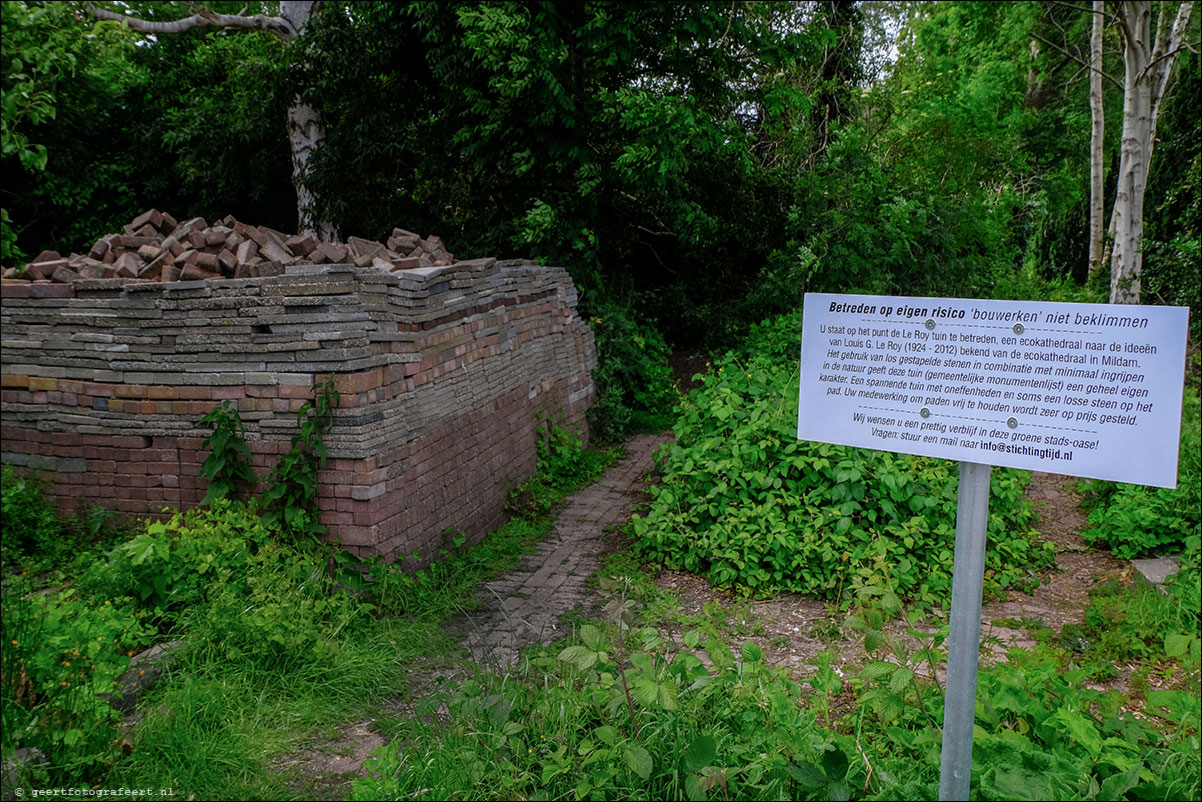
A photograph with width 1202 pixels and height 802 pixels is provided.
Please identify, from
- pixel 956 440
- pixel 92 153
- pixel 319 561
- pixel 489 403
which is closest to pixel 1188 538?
pixel 956 440

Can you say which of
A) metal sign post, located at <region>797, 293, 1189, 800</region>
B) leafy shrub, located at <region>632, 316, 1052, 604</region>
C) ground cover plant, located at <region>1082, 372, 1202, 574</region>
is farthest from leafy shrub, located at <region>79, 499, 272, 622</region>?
ground cover plant, located at <region>1082, 372, 1202, 574</region>

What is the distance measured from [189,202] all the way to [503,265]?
9.00 m

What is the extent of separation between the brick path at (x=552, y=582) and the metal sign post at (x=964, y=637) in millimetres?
2141

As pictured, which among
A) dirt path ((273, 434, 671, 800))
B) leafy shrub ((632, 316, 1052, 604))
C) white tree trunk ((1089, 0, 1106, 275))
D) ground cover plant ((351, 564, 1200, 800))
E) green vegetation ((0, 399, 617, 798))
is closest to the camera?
ground cover plant ((351, 564, 1200, 800))

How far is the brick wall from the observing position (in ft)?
15.8

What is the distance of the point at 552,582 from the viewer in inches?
216

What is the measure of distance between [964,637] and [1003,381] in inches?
31.7

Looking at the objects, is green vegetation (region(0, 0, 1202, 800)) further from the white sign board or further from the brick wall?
the white sign board

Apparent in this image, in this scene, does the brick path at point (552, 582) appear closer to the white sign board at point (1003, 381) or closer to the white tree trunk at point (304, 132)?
the white sign board at point (1003, 381)

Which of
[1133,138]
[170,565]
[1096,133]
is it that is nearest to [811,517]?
[170,565]

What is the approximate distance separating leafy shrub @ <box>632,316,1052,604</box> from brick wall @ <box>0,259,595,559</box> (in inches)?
68.0

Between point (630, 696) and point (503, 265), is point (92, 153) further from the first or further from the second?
point (630, 696)

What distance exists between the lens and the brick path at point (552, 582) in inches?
180

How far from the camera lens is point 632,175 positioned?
9039mm
